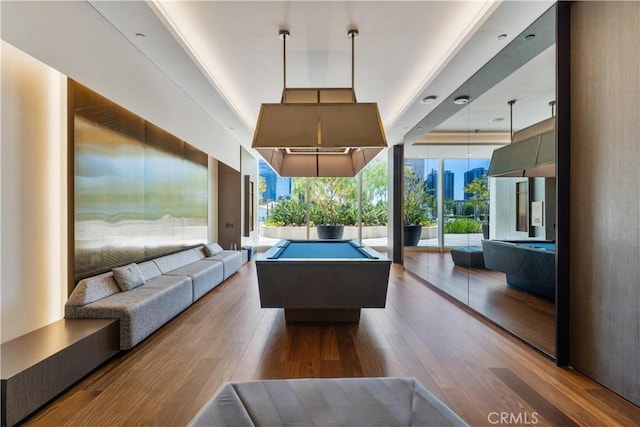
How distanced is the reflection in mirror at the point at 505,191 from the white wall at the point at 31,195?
447 cm

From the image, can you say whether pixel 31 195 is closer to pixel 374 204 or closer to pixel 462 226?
pixel 462 226

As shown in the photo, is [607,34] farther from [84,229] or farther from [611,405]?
[84,229]

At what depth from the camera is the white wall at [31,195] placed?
2525 millimetres

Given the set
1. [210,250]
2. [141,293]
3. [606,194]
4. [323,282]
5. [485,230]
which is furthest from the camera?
[210,250]

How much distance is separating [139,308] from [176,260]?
2081 mm

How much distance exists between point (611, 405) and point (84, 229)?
4.66 metres

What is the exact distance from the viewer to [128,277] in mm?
3721

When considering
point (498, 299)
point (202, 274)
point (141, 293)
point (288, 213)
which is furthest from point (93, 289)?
point (288, 213)

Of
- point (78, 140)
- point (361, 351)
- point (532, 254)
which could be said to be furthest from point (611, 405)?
point (78, 140)

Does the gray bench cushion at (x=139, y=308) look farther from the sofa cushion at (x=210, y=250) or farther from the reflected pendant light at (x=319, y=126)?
the sofa cushion at (x=210, y=250)

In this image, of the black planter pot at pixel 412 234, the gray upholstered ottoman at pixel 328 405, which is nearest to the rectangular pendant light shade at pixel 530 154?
the gray upholstered ottoman at pixel 328 405

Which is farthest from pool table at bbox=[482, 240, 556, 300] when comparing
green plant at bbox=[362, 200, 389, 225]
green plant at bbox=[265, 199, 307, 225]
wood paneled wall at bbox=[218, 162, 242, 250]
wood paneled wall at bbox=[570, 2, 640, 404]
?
green plant at bbox=[265, 199, 307, 225]

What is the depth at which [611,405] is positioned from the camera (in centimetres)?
229

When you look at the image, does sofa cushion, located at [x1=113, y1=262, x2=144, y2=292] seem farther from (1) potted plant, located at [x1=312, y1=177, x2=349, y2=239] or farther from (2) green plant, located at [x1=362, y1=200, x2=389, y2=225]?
(2) green plant, located at [x1=362, y1=200, x2=389, y2=225]
